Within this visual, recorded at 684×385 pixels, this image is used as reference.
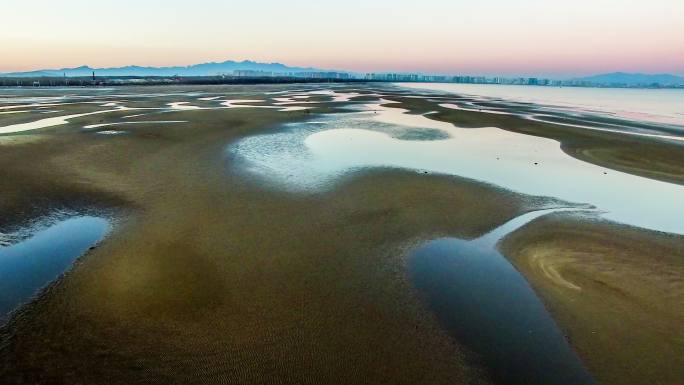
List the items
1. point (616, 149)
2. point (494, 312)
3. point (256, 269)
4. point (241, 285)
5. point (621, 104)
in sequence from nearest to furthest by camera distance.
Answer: point (494, 312) → point (241, 285) → point (256, 269) → point (616, 149) → point (621, 104)

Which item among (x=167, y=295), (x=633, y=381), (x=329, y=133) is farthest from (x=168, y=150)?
(x=633, y=381)

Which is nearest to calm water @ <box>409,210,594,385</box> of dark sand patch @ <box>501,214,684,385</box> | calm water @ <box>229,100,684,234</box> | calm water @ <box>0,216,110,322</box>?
dark sand patch @ <box>501,214,684,385</box>

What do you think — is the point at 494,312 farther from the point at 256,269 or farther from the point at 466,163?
the point at 466,163

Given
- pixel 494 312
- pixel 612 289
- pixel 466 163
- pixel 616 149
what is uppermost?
pixel 616 149

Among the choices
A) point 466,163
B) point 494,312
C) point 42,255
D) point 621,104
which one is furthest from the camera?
point 621,104

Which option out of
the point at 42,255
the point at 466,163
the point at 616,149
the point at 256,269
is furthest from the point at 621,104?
the point at 42,255

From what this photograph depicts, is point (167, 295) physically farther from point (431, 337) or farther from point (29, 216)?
point (29, 216)
